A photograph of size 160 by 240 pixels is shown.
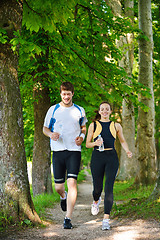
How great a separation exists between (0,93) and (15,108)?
35 centimetres

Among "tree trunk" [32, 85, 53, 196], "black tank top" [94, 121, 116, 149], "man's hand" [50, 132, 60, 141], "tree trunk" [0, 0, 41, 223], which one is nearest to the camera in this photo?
"man's hand" [50, 132, 60, 141]

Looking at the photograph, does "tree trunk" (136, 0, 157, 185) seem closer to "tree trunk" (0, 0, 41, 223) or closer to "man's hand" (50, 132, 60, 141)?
"tree trunk" (0, 0, 41, 223)

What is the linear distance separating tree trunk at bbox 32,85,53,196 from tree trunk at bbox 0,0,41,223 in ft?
17.9

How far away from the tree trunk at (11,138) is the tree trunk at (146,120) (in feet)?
22.2

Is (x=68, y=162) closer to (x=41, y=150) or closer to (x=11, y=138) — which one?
(x=11, y=138)

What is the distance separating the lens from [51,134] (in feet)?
17.1

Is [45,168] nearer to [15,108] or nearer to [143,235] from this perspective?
[15,108]

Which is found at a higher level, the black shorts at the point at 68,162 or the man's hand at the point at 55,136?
the man's hand at the point at 55,136

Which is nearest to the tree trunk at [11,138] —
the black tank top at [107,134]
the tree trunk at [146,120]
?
the black tank top at [107,134]

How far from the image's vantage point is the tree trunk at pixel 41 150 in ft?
37.6

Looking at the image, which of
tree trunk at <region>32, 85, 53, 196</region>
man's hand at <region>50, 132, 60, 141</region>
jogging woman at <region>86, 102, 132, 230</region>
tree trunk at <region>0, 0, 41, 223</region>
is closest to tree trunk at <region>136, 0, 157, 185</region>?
tree trunk at <region>32, 85, 53, 196</region>

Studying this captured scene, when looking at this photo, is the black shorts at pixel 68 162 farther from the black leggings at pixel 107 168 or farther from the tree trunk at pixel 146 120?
the tree trunk at pixel 146 120

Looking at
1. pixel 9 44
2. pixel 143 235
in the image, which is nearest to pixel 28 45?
pixel 9 44

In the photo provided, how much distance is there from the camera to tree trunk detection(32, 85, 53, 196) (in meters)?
11.5
